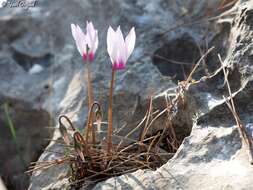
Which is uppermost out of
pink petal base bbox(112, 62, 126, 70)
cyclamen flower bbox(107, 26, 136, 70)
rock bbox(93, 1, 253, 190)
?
cyclamen flower bbox(107, 26, 136, 70)

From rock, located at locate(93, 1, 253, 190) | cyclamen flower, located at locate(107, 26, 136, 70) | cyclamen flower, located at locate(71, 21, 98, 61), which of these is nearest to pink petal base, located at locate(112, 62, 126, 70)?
cyclamen flower, located at locate(107, 26, 136, 70)

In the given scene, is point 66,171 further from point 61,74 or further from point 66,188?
point 61,74

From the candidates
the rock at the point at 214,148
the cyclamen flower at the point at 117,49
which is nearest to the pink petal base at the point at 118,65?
the cyclamen flower at the point at 117,49

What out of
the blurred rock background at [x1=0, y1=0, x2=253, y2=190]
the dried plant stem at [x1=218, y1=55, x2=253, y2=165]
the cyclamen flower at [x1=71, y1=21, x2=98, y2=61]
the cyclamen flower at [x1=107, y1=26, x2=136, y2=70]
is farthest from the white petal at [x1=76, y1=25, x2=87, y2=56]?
the dried plant stem at [x1=218, y1=55, x2=253, y2=165]

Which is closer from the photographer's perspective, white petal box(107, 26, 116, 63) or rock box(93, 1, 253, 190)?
rock box(93, 1, 253, 190)

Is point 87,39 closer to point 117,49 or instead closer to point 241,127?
point 117,49

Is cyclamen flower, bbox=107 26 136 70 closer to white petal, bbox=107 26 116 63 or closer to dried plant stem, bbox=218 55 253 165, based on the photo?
white petal, bbox=107 26 116 63

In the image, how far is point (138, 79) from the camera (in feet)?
7.29

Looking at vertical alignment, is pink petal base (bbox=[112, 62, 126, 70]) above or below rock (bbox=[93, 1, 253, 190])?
above

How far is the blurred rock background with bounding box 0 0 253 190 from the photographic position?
1.69 meters

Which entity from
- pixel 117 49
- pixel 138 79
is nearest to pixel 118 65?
pixel 117 49

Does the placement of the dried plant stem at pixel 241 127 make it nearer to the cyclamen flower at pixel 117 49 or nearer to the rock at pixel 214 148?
the rock at pixel 214 148

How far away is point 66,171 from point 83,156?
0.23 m

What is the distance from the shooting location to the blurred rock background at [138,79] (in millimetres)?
1692
